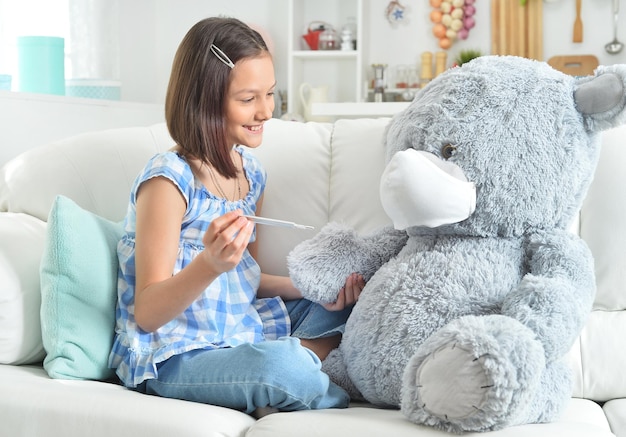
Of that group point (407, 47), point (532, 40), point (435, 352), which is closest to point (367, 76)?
point (407, 47)

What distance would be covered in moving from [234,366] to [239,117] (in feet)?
1.46

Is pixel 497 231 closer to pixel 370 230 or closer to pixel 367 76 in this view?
pixel 370 230

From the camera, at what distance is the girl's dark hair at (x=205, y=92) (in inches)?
55.7

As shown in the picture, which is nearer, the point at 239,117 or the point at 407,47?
the point at 239,117

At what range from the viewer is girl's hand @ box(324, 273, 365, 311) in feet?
4.55

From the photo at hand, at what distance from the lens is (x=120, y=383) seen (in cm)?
142

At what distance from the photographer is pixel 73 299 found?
4.36 ft

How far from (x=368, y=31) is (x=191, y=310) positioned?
2.56 meters

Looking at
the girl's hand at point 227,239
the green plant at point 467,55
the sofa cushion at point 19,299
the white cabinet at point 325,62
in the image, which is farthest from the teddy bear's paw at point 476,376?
the white cabinet at point 325,62

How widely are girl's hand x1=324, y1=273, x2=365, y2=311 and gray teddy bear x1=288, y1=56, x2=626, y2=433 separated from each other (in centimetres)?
7

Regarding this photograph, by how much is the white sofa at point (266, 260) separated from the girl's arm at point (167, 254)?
0.43 feet

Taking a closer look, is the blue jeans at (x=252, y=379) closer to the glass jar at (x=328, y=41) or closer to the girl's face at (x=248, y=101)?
the girl's face at (x=248, y=101)

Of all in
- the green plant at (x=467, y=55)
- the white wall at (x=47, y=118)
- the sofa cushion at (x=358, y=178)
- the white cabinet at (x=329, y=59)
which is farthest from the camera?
the white cabinet at (x=329, y=59)

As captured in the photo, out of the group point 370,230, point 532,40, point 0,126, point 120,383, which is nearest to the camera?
point 120,383
